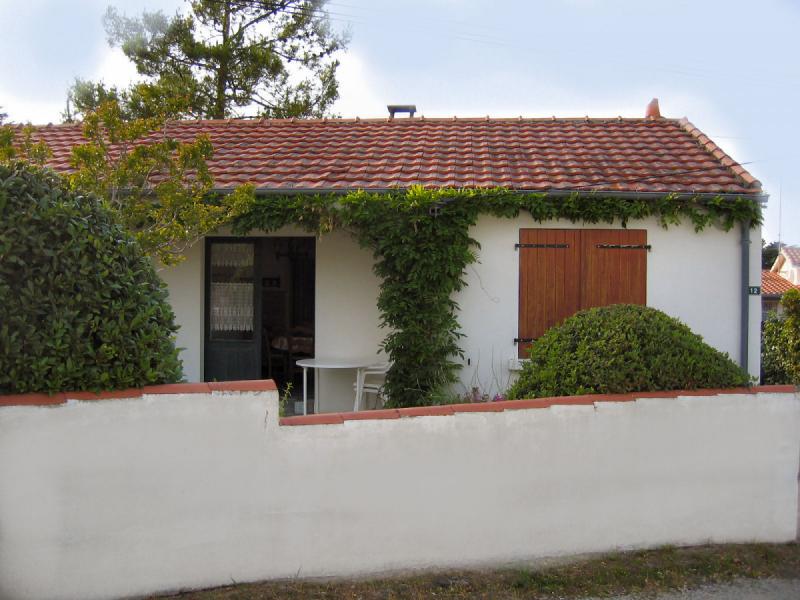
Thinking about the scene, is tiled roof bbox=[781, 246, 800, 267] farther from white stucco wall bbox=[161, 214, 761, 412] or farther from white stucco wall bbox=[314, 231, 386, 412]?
white stucco wall bbox=[314, 231, 386, 412]

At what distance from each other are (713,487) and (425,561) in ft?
7.07

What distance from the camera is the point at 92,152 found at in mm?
5945

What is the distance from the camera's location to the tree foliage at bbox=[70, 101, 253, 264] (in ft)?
19.8

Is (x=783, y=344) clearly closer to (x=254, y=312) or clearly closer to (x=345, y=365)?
(x=345, y=365)

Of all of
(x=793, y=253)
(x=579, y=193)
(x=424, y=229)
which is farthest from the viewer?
(x=793, y=253)

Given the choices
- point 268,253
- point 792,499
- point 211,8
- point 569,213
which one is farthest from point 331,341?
point 211,8

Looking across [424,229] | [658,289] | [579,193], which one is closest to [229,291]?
[424,229]

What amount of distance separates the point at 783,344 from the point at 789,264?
41572 millimetres

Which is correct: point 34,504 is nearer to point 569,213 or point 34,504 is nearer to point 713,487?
point 713,487

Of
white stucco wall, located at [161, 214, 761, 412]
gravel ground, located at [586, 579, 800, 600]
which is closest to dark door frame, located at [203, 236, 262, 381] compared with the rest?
white stucco wall, located at [161, 214, 761, 412]

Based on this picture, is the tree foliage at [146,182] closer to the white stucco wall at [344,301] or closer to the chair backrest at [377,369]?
the white stucco wall at [344,301]

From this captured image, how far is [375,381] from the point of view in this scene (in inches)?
311

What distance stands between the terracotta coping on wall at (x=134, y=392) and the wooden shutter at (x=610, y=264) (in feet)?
14.4

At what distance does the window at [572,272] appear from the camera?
7.29 m
